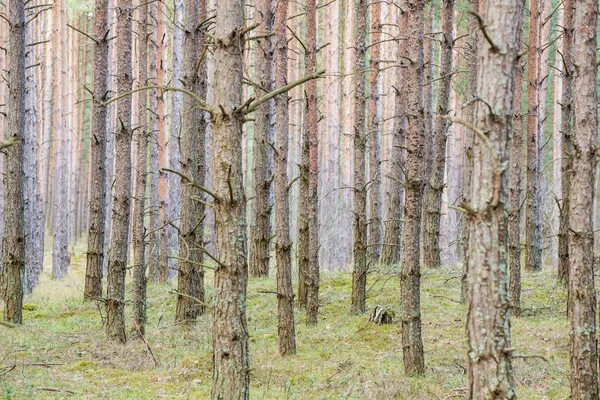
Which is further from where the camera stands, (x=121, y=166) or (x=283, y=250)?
(x=121, y=166)

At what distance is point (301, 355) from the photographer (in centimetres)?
948

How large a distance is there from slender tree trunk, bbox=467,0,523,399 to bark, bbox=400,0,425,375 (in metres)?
3.04

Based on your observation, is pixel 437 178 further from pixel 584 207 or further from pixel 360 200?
pixel 584 207

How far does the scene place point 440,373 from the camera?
859 centimetres

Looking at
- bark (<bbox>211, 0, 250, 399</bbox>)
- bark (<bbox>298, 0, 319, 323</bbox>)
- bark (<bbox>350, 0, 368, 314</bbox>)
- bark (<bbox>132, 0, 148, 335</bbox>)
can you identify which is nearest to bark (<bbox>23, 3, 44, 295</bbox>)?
bark (<bbox>132, 0, 148, 335</bbox>)

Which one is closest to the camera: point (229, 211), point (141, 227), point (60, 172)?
point (229, 211)

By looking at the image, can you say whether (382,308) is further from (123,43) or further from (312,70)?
(123,43)

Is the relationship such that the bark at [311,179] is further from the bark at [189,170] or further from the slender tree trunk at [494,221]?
the slender tree trunk at [494,221]

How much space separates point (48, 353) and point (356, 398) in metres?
5.23

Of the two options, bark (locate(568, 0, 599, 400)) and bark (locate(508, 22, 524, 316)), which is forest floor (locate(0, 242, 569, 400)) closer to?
bark (locate(508, 22, 524, 316))

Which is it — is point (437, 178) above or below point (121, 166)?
above

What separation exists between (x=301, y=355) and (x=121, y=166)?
13.8 feet

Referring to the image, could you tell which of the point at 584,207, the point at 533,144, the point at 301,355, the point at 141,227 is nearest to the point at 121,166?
the point at 141,227

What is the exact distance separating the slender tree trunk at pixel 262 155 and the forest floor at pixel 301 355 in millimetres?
1639
